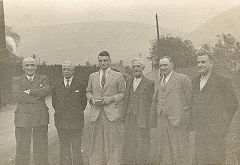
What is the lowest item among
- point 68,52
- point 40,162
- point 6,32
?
point 40,162

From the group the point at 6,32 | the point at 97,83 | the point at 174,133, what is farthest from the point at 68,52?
the point at 174,133

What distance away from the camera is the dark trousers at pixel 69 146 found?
7.22 feet

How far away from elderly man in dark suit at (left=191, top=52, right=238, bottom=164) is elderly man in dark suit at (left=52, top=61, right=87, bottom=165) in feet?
3.06

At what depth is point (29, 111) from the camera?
218 cm

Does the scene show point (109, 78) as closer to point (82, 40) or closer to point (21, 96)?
point (82, 40)

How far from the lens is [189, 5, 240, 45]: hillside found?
2.41 meters

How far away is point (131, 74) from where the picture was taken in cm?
221

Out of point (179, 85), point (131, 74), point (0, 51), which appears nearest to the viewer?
point (179, 85)

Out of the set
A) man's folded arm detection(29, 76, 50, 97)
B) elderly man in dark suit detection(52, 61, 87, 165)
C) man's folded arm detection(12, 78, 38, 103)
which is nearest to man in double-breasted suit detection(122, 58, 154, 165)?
elderly man in dark suit detection(52, 61, 87, 165)

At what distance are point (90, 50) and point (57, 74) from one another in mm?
363

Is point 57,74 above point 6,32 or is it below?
below

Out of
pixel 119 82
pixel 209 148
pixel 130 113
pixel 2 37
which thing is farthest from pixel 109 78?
pixel 2 37

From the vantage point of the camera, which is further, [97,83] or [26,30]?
[26,30]

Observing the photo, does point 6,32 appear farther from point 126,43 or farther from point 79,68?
point 126,43
